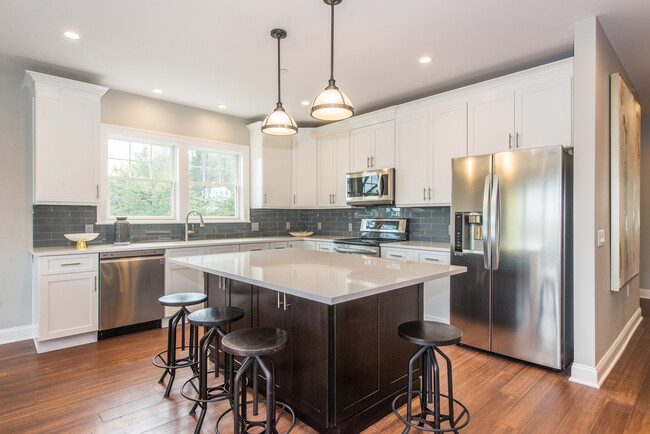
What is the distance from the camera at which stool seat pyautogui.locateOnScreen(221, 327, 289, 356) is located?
1.68 m

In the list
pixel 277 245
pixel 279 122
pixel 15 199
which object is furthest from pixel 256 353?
pixel 15 199

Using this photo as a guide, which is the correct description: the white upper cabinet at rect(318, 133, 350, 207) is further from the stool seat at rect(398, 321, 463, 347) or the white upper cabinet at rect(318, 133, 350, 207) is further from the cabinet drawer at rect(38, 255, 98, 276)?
the stool seat at rect(398, 321, 463, 347)

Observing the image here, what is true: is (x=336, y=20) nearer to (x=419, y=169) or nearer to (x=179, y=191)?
(x=419, y=169)

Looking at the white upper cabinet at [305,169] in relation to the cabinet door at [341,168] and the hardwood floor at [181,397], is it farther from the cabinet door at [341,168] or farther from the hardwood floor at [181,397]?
the hardwood floor at [181,397]

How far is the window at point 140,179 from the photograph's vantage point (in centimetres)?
413

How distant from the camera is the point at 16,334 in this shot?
11.5 ft

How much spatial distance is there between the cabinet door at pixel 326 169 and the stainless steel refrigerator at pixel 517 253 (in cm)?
221

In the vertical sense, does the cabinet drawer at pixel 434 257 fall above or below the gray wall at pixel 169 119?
below

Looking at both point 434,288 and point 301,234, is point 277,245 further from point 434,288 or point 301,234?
point 434,288

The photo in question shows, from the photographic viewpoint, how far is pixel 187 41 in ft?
9.60

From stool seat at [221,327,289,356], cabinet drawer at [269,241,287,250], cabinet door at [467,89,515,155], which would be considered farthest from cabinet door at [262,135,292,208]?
stool seat at [221,327,289,356]

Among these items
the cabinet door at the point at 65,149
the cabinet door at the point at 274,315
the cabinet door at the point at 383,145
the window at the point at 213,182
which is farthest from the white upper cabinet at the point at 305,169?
the cabinet door at the point at 274,315

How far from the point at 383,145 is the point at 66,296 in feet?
12.2

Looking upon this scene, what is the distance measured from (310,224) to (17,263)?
12.4 feet
